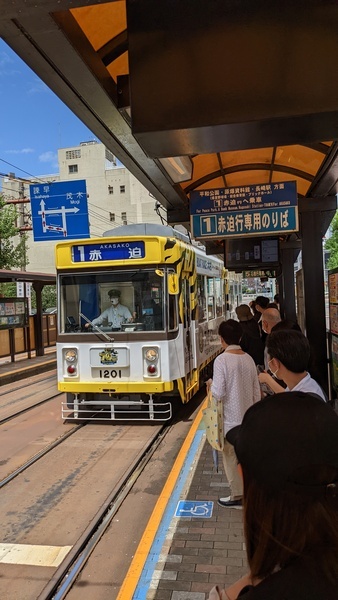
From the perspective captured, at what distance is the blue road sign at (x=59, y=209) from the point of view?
12852mm

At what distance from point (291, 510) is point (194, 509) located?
12.2ft

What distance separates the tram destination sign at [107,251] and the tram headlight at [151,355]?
1.51 m

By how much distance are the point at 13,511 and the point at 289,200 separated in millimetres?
5350

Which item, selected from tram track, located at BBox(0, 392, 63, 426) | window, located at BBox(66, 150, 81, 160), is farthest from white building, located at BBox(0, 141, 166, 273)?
tram track, located at BBox(0, 392, 63, 426)

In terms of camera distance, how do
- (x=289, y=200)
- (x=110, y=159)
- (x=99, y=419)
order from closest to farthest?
1. (x=289, y=200)
2. (x=99, y=419)
3. (x=110, y=159)

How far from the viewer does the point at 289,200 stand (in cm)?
687

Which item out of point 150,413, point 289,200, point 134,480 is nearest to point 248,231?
point 289,200

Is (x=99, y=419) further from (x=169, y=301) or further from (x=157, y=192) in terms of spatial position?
(x=157, y=192)

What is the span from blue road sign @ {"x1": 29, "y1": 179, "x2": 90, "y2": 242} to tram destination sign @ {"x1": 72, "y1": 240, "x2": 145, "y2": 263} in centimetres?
519

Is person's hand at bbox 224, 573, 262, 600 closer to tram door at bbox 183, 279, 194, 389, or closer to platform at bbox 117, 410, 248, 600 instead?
platform at bbox 117, 410, 248, 600

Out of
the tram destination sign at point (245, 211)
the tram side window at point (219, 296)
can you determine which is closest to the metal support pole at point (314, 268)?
the tram destination sign at point (245, 211)

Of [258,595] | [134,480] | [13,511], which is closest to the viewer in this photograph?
[258,595]

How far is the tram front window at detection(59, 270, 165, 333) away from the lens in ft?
24.9

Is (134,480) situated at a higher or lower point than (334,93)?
lower
